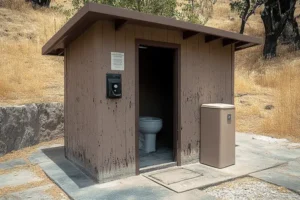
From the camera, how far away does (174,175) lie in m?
3.97

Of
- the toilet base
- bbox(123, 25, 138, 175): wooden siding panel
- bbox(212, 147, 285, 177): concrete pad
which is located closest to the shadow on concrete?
bbox(123, 25, 138, 175): wooden siding panel

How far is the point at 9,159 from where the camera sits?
5.00 m

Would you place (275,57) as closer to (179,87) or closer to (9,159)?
(179,87)

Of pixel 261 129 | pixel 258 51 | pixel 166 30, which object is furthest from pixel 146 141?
pixel 258 51

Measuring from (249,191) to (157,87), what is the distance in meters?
3.53

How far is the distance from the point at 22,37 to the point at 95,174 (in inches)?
403

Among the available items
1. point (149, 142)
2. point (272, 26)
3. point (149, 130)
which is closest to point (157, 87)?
point (149, 130)

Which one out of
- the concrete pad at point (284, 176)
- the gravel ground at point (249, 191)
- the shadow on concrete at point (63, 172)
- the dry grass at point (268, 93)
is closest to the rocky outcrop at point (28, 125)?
the shadow on concrete at point (63, 172)

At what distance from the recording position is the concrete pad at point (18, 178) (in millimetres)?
3791

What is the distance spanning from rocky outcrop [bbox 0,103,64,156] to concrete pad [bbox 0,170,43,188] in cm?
119

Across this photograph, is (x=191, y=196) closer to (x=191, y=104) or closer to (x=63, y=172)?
(x=191, y=104)

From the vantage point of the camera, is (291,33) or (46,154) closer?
(46,154)

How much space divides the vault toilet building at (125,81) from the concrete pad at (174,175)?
27 cm

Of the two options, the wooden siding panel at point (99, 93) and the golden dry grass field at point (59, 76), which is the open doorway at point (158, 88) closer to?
the wooden siding panel at point (99, 93)
